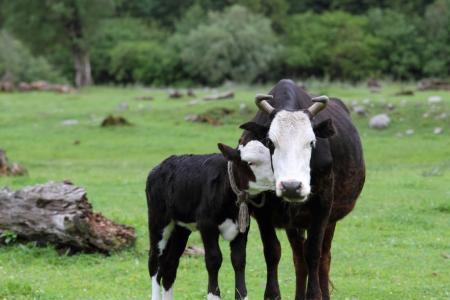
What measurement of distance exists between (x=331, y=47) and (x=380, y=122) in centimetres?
4307

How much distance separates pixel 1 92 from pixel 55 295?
3855cm

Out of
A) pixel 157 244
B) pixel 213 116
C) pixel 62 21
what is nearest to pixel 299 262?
pixel 157 244

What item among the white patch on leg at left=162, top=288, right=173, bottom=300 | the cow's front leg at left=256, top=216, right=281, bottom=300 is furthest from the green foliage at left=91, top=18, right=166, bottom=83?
the cow's front leg at left=256, top=216, right=281, bottom=300

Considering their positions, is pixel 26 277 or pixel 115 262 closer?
pixel 26 277

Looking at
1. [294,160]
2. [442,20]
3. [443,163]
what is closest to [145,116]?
[443,163]

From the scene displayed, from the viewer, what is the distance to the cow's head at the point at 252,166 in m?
7.70

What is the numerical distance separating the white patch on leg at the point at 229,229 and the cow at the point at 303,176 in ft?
1.42

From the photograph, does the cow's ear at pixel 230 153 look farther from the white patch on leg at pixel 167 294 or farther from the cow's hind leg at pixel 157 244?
the white patch on leg at pixel 167 294

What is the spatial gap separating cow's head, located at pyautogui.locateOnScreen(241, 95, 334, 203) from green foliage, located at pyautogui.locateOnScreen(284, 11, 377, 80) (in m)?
A: 60.9

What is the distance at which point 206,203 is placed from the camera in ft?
26.7

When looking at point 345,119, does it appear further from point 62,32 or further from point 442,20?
point 442,20

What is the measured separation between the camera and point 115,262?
12523 mm

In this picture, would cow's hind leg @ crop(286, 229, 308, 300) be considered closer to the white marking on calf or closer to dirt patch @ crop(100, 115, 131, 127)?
the white marking on calf

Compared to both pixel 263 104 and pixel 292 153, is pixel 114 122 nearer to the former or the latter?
pixel 263 104
